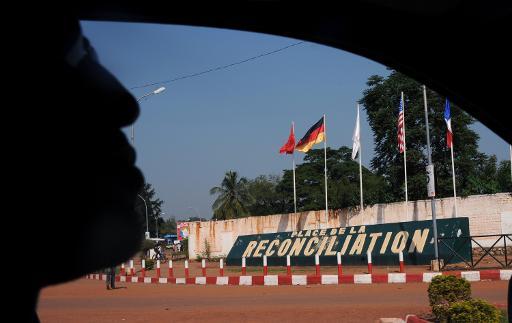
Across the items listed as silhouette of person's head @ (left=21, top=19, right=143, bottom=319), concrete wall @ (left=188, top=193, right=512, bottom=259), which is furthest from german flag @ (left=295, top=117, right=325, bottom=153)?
silhouette of person's head @ (left=21, top=19, right=143, bottom=319)

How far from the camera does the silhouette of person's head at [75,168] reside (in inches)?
31.7

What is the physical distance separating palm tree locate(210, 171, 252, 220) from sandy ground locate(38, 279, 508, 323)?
42.7 m

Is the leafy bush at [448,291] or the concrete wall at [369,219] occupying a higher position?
the concrete wall at [369,219]

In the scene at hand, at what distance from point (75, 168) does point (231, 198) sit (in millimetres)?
60224

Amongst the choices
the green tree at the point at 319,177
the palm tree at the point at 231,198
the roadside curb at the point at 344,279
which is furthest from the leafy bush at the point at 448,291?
the palm tree at the point at 231,198

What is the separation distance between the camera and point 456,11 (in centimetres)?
176

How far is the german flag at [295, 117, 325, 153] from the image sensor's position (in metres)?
28.7

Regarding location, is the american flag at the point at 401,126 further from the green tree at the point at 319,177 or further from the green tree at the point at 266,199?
the green tree at the point at 266,199

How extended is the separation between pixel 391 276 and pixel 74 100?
578 inches

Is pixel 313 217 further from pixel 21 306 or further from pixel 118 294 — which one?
pixel 21 306

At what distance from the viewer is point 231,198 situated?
200 feet

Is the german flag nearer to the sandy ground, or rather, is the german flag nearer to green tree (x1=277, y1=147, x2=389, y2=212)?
the sandy ground

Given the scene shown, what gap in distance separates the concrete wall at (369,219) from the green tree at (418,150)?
172 inches

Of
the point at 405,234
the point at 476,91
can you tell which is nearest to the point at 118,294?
the point at 405,234
